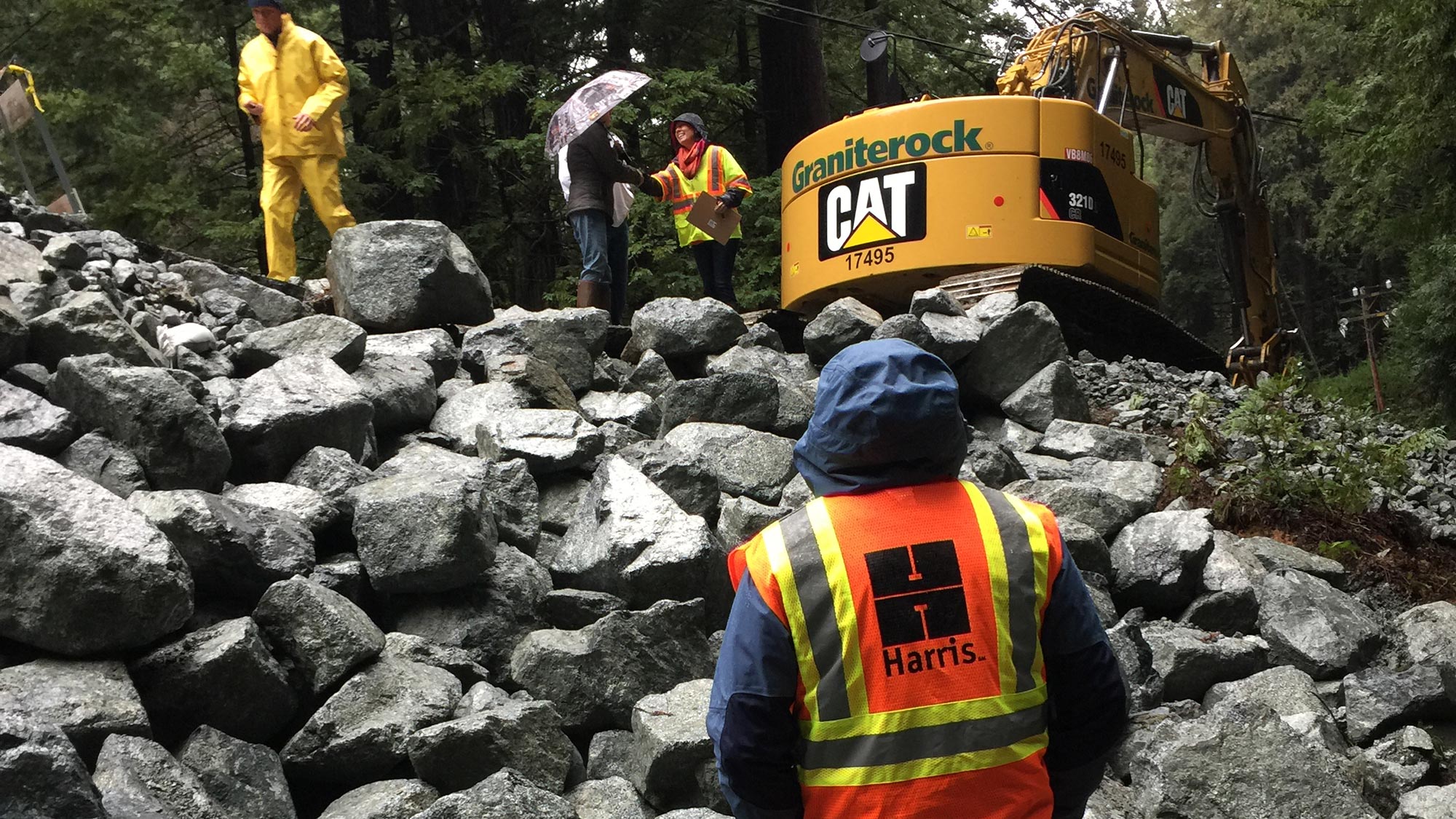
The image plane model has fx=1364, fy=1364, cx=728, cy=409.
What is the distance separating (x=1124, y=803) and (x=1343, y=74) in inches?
916

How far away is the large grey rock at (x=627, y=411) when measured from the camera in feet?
23.5

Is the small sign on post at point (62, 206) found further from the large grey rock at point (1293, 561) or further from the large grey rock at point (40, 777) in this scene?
the large grey rock at point (1293, 561)

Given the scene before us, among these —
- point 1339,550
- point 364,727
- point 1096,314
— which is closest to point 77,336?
point 364,727

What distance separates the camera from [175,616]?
418 cm

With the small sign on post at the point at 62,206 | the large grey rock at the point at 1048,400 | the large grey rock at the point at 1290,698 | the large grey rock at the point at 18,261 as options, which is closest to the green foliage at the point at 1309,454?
the large grey rock at the point at 1048,400

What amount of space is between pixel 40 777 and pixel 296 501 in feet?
6.92

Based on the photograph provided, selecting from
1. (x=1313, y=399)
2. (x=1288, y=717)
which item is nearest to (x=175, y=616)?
(x=1288, y=717)

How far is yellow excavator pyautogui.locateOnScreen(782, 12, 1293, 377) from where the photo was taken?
9266 millimetres

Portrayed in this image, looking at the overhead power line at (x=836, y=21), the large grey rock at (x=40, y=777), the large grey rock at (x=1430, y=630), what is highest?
the overhead power line at (x=836, y=21)

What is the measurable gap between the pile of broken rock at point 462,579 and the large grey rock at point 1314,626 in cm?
2

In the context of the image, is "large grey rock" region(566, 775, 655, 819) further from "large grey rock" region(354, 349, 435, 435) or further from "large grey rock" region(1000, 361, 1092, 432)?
"large grey rock" region(1000, 361, 1092, 432)

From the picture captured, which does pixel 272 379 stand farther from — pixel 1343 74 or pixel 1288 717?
pixel 1343 74

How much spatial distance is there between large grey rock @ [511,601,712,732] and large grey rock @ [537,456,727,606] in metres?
0.29

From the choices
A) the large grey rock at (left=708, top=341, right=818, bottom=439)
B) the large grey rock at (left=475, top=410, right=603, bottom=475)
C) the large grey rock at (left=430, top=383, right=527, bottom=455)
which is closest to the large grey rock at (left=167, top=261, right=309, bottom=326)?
the large grey rock at (left=430, top=383, right=527, bottom=455)
